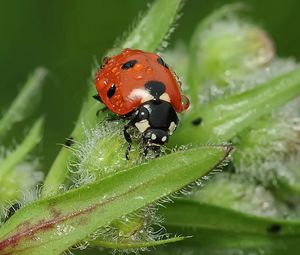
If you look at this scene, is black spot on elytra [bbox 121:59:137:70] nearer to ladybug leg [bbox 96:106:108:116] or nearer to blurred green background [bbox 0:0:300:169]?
ladybug leg [bbox 96:106:108:116]

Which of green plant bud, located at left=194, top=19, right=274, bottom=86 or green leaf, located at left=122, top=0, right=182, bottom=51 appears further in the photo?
green plant bud, located at left=194, top=19, right=274, bottom=86

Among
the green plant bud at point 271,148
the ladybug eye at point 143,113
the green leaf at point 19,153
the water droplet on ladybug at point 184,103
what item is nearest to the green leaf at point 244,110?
the green plant bud at point 271,148

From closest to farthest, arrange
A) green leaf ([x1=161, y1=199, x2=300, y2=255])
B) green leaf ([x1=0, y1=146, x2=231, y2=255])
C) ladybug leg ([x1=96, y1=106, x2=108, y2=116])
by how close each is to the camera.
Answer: green leaf ([x1=0, y1=146, x2=231, y2=255]) → ladybug leg ([x1=96, y1=106, x2=108, y2=116]) → green leaf ([x1=161, y1=199, x2=300, y2=255])

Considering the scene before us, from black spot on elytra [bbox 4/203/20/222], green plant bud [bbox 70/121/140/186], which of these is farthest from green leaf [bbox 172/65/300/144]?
black spot on elytra [bbox 4/203/20/222]

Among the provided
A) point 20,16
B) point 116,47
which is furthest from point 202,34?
point 20,16

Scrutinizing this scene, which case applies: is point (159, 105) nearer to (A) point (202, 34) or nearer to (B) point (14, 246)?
(B) point (14, 246)

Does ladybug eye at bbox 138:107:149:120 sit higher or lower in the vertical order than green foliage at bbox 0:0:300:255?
higher
